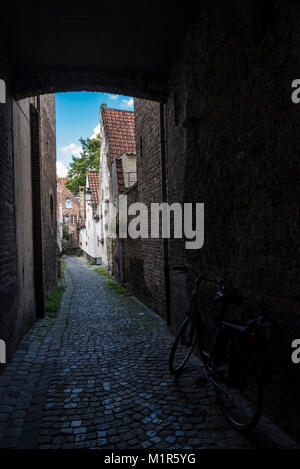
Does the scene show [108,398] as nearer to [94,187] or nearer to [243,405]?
[243,405]

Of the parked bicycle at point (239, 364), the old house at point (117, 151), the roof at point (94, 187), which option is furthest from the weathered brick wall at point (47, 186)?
the roof at point (94, 187)

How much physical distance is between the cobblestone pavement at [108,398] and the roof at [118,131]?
36.9 feet

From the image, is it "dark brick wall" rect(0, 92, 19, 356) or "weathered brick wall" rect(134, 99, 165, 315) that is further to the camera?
"weathered brick wall" rect(134, 99, 165, 315)

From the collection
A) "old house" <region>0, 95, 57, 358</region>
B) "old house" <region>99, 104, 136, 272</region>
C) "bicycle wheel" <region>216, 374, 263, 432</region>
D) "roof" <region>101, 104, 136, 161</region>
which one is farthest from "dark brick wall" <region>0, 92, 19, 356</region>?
"roof" <region>101, 104, 136, 161</region>

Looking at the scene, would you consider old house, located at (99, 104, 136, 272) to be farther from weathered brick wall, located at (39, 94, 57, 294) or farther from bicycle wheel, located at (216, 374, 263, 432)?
bicycle wheel, located at (216, 374, 263, 432)

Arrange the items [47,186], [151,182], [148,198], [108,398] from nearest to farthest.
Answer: [108,398]
[151,182]
[148,198]
[47,186]

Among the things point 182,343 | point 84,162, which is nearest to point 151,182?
point 182,343

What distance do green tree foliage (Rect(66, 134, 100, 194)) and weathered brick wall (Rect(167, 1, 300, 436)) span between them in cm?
3182

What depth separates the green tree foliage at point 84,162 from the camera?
35.4m

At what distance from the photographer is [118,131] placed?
54.6 feet

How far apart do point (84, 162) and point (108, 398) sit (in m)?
34.9

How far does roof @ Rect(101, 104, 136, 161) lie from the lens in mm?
15959

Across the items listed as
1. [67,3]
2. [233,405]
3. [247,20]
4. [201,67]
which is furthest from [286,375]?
[67,3]

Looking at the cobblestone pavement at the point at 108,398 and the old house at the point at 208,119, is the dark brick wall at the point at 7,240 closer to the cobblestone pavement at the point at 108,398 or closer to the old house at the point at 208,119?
the old house at the point at 208,119
